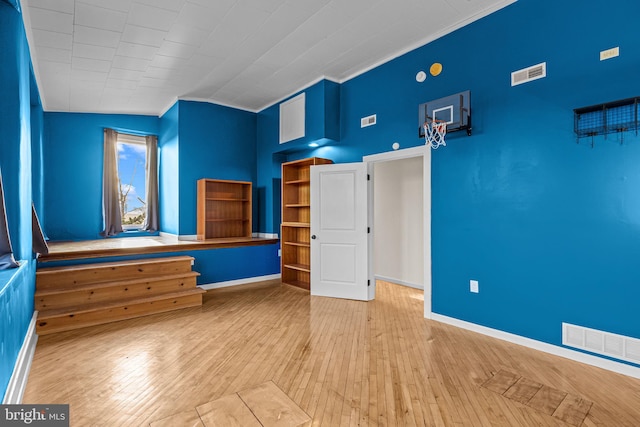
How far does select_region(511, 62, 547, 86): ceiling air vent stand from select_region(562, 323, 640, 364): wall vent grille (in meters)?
2.23

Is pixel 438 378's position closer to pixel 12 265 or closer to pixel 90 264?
pixel 12 265

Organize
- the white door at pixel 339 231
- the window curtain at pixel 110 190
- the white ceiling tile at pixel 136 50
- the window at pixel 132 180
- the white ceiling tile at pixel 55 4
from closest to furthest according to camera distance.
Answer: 1. the white ceiling tile at pixel 55 4
2. the white ceiling tile at pixel 136 50
3. the white door at pixel 339 231
4. the window curtain at pixel 110 190
5. the window at pixel 132 180

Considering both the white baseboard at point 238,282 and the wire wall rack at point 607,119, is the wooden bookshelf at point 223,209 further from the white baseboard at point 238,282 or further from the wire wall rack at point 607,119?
the wire wall rack at point 607,119

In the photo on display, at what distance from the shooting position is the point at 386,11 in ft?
10.8

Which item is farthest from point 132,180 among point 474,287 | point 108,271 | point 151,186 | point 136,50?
point 474,287

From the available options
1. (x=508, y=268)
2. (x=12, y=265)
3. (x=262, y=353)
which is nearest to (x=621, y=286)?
(x=508, y=268)

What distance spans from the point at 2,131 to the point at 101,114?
4.27 meters

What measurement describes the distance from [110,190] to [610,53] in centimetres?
722

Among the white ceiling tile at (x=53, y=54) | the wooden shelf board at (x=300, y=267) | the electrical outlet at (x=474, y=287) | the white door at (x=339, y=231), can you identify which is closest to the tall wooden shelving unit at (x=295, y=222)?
the wooden shelf board at (x=300, y=267)

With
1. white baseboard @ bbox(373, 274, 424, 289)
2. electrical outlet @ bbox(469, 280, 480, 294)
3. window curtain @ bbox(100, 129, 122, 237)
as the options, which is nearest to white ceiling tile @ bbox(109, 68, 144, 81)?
window curtain @ bbox(100, 129, 122, 237)

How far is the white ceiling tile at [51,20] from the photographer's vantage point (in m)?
3.07

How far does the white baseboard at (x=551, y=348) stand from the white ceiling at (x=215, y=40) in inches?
127

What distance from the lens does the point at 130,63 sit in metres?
4.21

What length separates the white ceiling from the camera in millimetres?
3172
